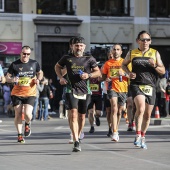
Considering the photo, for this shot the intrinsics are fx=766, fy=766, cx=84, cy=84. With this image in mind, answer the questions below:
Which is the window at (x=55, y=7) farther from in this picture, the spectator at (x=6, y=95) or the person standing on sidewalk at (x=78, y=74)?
the person standing on sidewalk at (x=78, y=74)

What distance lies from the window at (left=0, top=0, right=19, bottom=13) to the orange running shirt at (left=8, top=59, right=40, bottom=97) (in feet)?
64.6

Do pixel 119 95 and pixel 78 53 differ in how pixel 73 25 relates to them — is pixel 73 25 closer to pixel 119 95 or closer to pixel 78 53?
pixel 119 95

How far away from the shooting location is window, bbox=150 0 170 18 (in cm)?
3700

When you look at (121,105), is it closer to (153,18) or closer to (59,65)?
(59,65)

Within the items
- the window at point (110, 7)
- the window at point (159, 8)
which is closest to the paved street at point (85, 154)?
the window at point (110, 7)

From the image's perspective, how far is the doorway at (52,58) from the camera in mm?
35281

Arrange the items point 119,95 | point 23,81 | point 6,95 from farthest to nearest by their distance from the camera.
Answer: point 6,95, point 119,95, point 23,81

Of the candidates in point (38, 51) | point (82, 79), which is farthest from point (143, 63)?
point (38, 51)

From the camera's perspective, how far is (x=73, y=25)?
35.7 metres

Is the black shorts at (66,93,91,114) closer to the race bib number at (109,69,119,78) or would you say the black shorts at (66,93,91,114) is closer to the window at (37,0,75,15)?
the race bib number at (109,69,119,78)

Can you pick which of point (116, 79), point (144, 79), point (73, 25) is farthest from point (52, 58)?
point (144, 79)

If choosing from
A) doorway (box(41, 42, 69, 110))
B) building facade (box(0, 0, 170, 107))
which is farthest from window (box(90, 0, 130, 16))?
doorway (box(41, 42, 69, 110))

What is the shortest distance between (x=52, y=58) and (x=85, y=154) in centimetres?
2304

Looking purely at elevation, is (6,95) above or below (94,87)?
below
